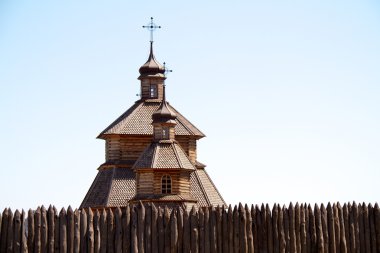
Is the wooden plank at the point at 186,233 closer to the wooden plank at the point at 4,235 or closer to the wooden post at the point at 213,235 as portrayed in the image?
the wooden post at the point at 213,235

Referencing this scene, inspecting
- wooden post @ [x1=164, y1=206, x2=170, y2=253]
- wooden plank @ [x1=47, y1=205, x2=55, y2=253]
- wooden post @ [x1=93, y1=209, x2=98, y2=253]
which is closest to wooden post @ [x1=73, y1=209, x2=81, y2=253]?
wooden post @ [x1=93, y1=209, x2=98, y2=253]

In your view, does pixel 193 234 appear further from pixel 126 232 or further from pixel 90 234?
pixel 90 234

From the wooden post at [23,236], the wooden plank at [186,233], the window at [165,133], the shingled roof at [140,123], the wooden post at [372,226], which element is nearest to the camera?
the wooden post at [23,236]

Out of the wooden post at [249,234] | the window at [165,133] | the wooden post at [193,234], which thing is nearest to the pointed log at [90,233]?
the wooden post at [193,234]

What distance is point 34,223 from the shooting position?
14.9 meters

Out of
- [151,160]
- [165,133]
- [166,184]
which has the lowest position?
[166,184]

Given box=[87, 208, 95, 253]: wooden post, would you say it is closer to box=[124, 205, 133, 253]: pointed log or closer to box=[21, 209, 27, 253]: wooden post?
box=[124, 205, 133, 253]: pointed log

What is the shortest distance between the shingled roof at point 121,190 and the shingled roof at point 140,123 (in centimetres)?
241

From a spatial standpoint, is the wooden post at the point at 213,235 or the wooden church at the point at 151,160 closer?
the wooden post at the point at 213,235

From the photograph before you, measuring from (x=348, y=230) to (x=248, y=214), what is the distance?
8.26ft

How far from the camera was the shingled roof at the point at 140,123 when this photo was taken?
146 ft

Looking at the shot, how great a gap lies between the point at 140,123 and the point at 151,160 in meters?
7.54

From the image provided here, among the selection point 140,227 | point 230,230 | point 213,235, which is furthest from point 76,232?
point 230,230

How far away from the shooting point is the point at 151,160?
37.7m
